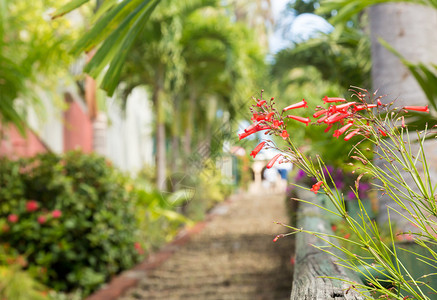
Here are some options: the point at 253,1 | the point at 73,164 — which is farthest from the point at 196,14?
the point at 253,1

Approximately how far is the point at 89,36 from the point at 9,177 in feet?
12.7

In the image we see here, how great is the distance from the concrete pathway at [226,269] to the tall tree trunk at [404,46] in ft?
4.29

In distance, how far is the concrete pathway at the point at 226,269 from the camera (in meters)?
4.47

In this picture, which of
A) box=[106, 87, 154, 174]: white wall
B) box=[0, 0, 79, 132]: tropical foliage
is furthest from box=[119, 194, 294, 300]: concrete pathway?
box=[106, 87, 154, 174]: white wall

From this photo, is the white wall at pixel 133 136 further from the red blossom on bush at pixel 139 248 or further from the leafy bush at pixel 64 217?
the leafy bush at pixel 64 217

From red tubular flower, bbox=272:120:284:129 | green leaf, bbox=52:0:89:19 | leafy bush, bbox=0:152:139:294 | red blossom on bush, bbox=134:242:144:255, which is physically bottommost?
red blossom on bush, bbox=134:242:144:255

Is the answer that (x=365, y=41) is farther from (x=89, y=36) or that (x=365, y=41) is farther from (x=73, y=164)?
(x=89, y=36)

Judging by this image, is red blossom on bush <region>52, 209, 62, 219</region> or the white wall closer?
red blossom on bush <region>52, 209, 62, 219</region>

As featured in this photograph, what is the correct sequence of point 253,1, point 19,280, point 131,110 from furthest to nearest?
point 253,1 < point 131,110 < point 19,280

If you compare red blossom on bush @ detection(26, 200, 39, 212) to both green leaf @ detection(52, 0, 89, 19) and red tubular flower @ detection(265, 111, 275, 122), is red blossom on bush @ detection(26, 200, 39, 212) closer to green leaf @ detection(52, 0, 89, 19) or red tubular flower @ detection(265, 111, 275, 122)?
green leaf @ detection(52, 0, 89, 19)

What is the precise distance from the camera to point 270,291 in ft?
14.0

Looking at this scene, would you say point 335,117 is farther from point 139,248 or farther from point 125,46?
point 139,248

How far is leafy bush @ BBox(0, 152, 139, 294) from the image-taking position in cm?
480

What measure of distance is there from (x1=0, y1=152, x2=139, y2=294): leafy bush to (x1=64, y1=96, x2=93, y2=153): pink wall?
4.81 metres
